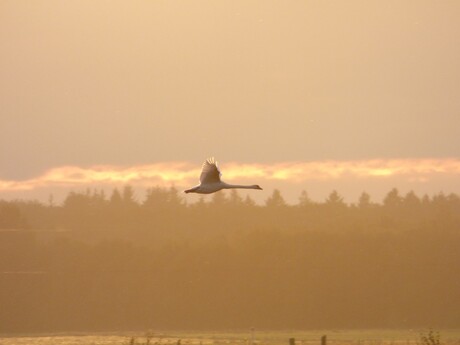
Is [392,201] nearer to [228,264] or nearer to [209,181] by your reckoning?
[228,264]

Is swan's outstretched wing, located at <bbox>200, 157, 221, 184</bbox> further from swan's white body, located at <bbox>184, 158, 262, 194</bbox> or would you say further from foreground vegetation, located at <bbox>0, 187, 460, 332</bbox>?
foreground vegetation, located at <bbox>0, 187, 460, 332</bbox>

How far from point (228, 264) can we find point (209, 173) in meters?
65.2

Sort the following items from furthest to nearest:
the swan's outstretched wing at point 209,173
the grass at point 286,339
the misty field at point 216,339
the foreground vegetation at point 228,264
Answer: the foreground vegetation at point 228,264 < the misty field at point 216,339 < the grass at point 286,339 < the swan's outstretched wing at point 209,173

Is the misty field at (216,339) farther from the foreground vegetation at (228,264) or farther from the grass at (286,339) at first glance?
the foreground vegetation at (228,264)

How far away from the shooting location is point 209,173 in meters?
31.9

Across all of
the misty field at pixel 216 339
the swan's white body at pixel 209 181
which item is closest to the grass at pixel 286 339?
the misty field at pixel 216 339

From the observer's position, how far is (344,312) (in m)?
95.9

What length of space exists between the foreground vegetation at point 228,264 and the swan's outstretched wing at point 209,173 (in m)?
50.5

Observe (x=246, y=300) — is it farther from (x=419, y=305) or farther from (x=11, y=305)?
(x=11, y=305)

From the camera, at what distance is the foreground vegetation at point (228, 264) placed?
8894 centimetres

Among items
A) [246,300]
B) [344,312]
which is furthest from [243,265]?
[344,312]

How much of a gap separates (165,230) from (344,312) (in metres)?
15.0

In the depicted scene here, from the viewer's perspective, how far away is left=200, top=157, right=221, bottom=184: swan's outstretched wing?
31.7 metres

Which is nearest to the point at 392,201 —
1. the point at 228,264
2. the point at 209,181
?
the point at 228,264
